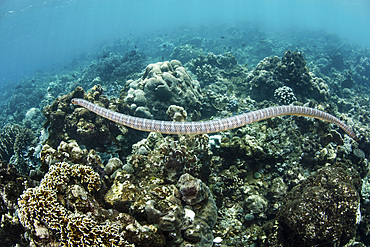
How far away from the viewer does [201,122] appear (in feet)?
25.8

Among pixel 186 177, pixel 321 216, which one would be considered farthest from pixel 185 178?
pixel 321 216

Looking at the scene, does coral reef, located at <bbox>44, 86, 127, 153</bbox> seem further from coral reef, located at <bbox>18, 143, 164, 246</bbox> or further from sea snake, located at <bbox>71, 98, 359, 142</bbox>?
coral reef, located at <bbox>18, 143, 164, 246</bbox>

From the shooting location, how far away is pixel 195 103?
11367 mm

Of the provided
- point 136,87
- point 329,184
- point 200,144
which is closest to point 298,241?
point 329,184

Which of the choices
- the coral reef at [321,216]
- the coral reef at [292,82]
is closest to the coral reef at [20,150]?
the coral reef at [321,216]

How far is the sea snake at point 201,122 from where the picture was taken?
7707 millimetres

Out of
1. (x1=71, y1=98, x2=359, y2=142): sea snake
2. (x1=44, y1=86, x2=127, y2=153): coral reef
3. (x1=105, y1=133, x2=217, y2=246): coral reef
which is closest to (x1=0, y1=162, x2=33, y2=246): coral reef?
(x1=105, y1=133, x2=217, y2=246): coral reef

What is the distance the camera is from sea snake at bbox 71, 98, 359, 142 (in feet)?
25.3

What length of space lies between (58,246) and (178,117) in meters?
5.84

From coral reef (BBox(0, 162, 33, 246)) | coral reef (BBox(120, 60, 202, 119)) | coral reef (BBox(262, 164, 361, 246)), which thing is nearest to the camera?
coral reef (BBox(0, 162, 33, 246))

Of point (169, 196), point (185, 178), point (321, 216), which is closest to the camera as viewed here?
point (169, 196)

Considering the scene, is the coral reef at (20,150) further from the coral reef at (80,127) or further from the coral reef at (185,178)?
the coral reef at (80,127)

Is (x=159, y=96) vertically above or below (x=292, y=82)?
above

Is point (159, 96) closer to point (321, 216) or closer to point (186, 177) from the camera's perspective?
point (186, 177)
